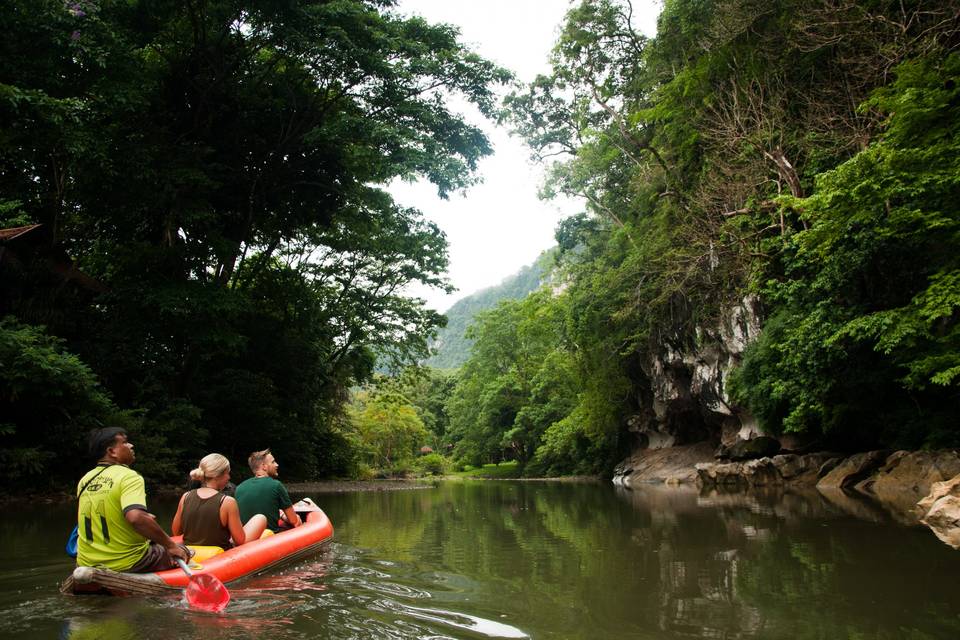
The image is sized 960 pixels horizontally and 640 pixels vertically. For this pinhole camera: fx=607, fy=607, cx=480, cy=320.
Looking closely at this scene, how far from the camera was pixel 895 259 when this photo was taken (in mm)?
11781

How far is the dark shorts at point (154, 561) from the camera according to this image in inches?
178

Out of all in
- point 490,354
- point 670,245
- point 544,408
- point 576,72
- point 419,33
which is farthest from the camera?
point 490,354

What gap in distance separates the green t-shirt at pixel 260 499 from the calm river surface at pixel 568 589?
631mm

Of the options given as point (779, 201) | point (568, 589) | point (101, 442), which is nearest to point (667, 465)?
point (779, 201)

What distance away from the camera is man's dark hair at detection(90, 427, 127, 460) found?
427 cm

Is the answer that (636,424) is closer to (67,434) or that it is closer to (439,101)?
(439,101)

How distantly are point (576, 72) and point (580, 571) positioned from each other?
2204cm

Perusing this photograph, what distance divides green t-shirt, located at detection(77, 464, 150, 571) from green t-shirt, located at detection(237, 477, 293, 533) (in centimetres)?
164

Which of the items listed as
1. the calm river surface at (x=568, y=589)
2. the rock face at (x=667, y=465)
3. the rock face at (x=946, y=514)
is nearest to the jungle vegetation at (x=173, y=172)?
the calm river surface at (x=568, y=589)

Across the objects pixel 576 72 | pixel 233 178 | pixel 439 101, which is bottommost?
pixel 233 178

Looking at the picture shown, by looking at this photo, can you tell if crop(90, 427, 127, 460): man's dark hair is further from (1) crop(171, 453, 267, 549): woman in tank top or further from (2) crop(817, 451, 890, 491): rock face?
(2) crop(817, 451, 890, 491): rock face

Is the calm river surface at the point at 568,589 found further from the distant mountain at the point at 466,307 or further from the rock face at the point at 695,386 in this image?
the distant mountain at the point at 466,307

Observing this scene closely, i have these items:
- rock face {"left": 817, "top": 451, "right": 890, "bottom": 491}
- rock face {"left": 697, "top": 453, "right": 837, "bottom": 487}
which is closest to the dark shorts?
rock face {"left": 817, "top": 451, "right": 890, "bottom": 491}

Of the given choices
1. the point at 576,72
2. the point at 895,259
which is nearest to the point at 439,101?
the point at 576,72
